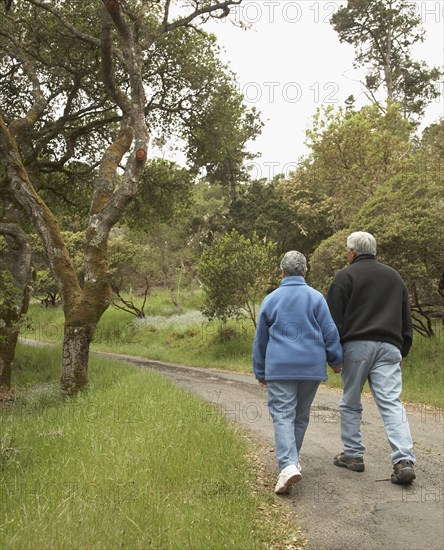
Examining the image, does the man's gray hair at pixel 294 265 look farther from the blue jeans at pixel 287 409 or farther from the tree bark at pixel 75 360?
the tree bark at pixel 75 360

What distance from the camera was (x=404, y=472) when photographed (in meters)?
4.84

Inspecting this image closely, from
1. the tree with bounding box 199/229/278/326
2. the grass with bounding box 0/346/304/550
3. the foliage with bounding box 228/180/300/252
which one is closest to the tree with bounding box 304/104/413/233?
the foliage with bounding box 228/180/300/252

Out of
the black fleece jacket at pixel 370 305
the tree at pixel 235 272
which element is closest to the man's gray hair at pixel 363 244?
the black fleece jacket at pixel 370 305

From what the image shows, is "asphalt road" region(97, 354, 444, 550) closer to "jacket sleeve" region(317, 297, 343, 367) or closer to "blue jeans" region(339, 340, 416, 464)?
"blue jeans" region(339, 340, 416, 464)

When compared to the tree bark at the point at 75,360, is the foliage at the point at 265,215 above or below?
above

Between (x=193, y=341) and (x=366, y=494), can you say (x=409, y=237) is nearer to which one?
(x=366, y=494)

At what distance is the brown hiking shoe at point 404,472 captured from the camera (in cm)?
484

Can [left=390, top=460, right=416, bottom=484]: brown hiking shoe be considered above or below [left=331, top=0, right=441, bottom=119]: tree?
below

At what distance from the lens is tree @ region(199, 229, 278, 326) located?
19.3 meters

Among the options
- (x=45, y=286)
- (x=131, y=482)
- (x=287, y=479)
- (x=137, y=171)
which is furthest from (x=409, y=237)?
(x=45, y=286)

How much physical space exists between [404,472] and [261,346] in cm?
173

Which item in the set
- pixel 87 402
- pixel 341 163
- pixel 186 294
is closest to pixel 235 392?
pixel 87 402

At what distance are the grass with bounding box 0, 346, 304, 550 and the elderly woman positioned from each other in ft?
2.00

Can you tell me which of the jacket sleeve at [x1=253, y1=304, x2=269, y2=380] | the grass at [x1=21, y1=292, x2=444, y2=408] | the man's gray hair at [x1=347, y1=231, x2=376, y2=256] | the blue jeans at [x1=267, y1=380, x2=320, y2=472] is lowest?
the grass at [x1=21, y1=292, x2=444, y2=408]
